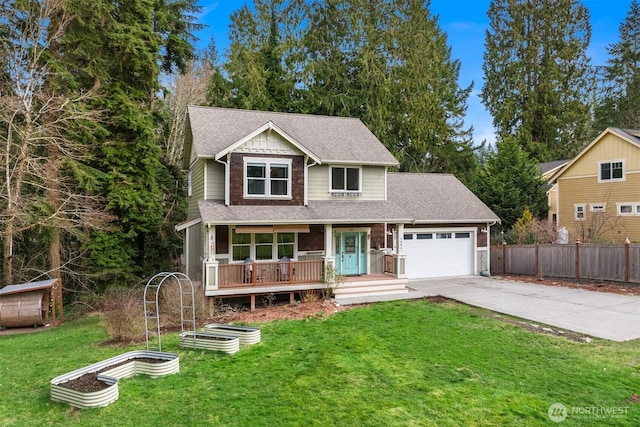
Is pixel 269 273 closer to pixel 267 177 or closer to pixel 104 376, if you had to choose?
pixel 267 177

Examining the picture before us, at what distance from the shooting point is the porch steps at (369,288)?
14.3 m

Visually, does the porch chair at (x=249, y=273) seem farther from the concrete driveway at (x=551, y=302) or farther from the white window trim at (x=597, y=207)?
the white window trim at (x=597, y=207)

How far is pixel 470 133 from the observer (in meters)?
36.5

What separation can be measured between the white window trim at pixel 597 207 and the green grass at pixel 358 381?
19013 mm

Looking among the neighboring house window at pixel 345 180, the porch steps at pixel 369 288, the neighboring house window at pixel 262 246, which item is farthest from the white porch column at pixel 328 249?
the neighboring house window at pixel 345 180

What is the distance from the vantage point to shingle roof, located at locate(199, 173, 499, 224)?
13.7 meters

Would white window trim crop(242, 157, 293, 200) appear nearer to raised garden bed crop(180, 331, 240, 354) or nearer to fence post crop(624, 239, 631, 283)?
raised garden bed crop(180, 331, 240, 354)

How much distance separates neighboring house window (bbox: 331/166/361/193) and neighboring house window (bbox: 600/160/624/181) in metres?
17.3

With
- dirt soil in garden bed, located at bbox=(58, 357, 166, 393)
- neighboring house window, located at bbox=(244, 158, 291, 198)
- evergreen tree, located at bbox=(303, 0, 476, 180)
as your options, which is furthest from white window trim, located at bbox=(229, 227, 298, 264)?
evergreen tree, located at bbox=(303, 0, 476, 180)

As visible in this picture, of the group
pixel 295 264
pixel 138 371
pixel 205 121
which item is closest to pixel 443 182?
pixel 295 264

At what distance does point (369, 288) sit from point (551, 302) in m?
6.02

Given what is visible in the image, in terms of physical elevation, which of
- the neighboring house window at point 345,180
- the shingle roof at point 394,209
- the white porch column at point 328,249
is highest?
the neighboring house window at point 345,180

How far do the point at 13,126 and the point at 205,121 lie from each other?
21.6ft

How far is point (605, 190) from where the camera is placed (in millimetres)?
24031
